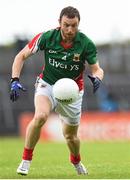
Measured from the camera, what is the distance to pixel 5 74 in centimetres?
3784

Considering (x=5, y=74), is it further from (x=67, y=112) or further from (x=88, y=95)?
(x=67, y=112)

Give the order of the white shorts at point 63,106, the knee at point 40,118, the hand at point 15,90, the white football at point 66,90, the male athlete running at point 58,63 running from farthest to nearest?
the white shorts at point 63,106 → the hand at point 15,90 → the male athlete running at point 58,63 → the knee at point 40,118 → the white football at point 66,90

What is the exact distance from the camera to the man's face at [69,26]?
1257cm

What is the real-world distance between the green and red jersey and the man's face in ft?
0.73

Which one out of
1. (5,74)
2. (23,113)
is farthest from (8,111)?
(5,74)

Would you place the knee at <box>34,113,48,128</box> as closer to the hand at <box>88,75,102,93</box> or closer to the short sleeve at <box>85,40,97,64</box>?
the hand at <box>88,75,102,93</box>

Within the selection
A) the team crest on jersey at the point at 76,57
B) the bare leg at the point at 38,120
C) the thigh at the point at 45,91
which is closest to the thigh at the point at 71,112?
the thigh at the point at 45,91

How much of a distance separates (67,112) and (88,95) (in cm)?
2258

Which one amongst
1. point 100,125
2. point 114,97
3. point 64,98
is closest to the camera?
point 64,98

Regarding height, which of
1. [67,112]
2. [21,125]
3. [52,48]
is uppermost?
[52,48]

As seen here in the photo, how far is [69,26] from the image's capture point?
12.6 meters

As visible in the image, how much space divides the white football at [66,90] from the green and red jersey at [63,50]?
0.48 metres

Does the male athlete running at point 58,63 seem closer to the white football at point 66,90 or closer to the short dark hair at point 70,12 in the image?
the short dark hair at point 70,12

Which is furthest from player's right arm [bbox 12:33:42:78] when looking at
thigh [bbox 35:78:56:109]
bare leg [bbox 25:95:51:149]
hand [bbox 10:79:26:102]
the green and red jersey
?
bare leg [bbox 25:95:51:149]
